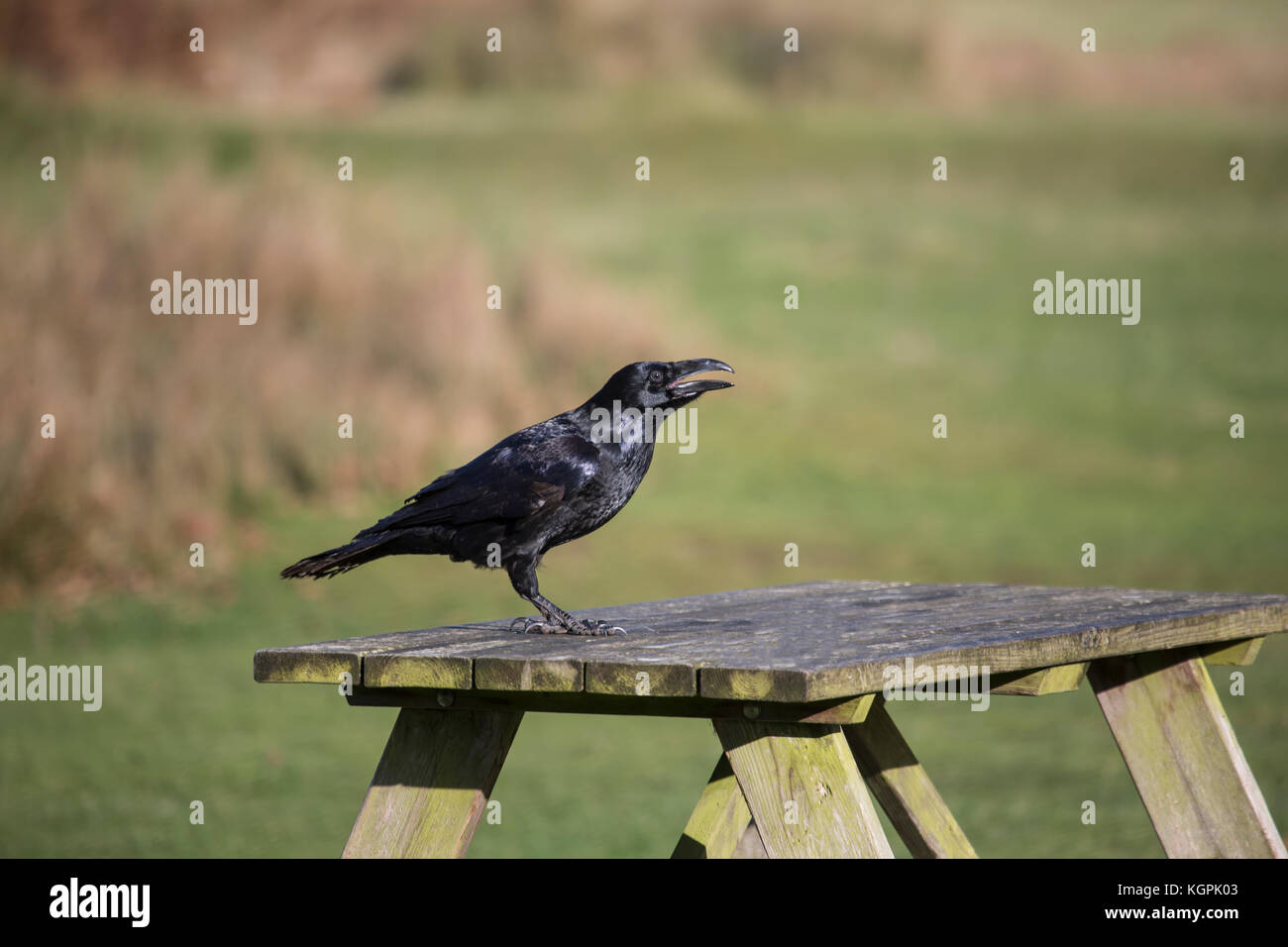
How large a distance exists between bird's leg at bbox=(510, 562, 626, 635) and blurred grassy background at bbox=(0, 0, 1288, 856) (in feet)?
6.61

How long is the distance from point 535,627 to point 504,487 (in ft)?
0.99

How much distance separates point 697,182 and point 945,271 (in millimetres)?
2770

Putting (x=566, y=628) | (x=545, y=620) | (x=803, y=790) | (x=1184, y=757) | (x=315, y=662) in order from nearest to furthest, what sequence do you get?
(x=803, y=790) < (x=315, y=662) < (x=566, y=628) < (x=545, y=620) < (x=1184, y=757)

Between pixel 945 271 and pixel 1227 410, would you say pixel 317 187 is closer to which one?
pixel 945 271

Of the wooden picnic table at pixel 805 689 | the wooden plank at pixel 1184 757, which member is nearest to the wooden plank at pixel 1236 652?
the wooden picnic table at pixel 805 689

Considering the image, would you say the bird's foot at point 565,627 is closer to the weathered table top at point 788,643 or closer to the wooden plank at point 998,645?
the weathered table top at point 788,643

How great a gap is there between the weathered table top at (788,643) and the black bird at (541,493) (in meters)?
0.16

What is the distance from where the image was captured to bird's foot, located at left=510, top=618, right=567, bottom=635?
363cm

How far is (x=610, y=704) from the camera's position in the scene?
3.14 metres

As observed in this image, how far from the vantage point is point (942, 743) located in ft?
22.9

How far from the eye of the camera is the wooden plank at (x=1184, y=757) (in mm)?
3990

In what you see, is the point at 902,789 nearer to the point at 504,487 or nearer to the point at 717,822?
the point at 717,822

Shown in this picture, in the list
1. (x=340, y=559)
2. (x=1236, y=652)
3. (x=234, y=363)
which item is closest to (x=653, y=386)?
(x=340, y=559)

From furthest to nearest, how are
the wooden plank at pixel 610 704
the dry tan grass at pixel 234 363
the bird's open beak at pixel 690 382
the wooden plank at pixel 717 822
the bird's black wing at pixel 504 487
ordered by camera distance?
the dry tan grass at pixel 234 363 → the wooden plank at pixel 717 822 → the bird's open beak at pixel 690 382 → the bird's black wing at pixel 504 487 → the wooden plank at pixel 610 704
